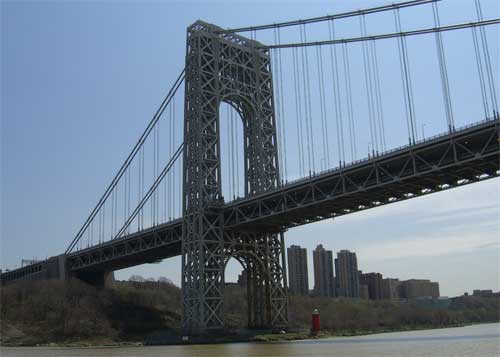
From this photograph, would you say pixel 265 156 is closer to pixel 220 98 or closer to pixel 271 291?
pixel 220 98

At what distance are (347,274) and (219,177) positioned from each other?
325ft

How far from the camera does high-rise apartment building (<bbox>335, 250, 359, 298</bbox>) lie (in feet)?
506

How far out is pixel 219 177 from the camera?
63125 millimetres

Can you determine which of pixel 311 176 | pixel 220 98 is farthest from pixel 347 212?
pixel 220 98

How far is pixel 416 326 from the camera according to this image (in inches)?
4190

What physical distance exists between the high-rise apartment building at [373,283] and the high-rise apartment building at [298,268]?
118ft

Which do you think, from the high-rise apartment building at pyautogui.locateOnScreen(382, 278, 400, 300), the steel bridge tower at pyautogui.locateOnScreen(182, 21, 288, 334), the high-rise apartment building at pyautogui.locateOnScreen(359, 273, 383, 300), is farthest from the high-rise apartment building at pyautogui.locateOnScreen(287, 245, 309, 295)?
the steel bridge tower at pyautogui.locateOnScreen(182, 21, 288, 334)

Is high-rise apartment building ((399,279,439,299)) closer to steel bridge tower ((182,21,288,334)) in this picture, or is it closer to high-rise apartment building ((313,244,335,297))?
high-rise apartment building ((313,244,335,297))

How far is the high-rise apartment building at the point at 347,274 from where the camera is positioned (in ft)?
506

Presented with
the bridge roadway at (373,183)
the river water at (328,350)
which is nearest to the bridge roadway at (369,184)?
the bridge roadway at (373,183)

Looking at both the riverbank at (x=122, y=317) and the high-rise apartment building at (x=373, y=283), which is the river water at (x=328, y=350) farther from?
the high-rise apartment building at (x=373, y=283)

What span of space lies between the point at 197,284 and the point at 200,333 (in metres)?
4.84

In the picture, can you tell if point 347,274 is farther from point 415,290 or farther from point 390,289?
point 415,290

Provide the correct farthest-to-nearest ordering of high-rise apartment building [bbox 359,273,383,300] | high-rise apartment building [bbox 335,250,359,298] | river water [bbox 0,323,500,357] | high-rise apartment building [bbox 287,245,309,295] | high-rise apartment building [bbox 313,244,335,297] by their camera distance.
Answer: high-rise apartment building [bbox 359,273,383,300]
high-rise apartment building [bbox 335,250,359,298]
high-rise apartment building [bbox 313,244,335,297]
high-rise apartment building [bbox 287,245,309,295]
river water [bbox 0,323,500,357]
